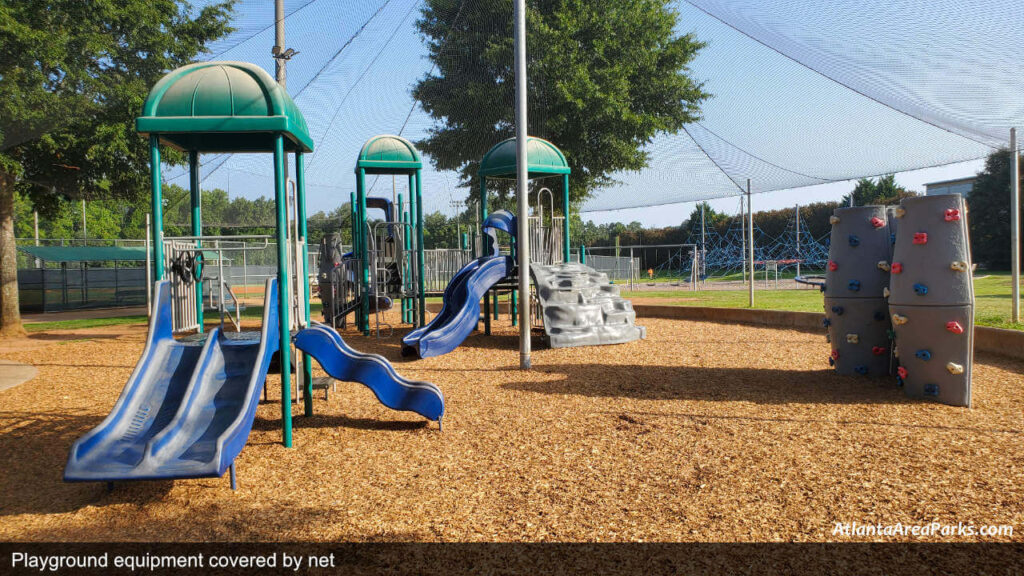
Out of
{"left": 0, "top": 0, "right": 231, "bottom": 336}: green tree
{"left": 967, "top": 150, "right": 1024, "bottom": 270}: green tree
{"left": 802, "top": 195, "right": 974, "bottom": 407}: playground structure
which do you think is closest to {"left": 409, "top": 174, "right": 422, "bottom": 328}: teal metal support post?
{"left": 0, "top": 0, "right": 231, "bottom": 336}: green tree

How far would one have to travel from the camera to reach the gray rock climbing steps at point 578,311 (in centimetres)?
957

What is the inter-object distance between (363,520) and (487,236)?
8.31 m

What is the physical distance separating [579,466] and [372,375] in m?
1.93

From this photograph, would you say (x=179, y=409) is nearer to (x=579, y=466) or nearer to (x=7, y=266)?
(x=579, y=466)

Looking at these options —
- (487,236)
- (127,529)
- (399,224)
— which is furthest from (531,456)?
(399,224)

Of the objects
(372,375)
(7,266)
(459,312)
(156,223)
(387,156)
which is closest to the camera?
(156,223)

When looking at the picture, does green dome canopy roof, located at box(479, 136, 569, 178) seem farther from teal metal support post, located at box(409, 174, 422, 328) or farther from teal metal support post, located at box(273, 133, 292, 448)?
teal metal support post, located at box(273, 133, 292, 448)

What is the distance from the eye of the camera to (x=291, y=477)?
3.99m

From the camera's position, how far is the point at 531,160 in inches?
453

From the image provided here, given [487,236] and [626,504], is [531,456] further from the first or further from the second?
[487,236]

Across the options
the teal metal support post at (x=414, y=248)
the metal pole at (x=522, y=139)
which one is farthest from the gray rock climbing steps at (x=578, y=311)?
the teal metal support post at (x=414, y=248)

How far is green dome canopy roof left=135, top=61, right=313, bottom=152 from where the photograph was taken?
4.46 metres

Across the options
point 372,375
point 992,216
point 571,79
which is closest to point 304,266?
point 372,375

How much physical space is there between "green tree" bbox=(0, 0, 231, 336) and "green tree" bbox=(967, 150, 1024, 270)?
102ft
